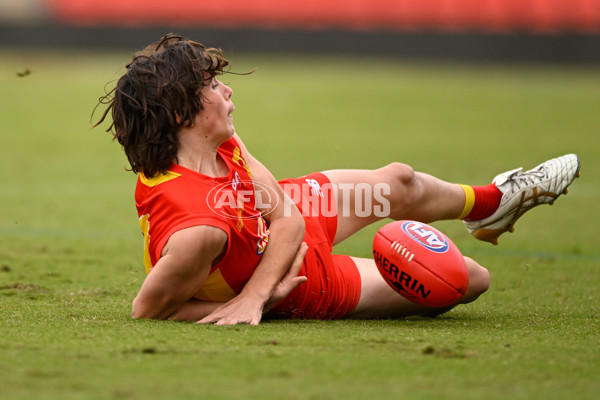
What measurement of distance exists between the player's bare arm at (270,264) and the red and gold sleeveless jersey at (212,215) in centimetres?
6

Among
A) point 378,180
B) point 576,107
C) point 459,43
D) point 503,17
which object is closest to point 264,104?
point 576,107

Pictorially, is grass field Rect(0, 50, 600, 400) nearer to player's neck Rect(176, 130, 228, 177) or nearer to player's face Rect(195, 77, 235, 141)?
player's neck Rect(176, 130, 228, 177)

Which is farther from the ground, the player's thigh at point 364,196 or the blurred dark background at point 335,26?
the player's thigh at point 364,196

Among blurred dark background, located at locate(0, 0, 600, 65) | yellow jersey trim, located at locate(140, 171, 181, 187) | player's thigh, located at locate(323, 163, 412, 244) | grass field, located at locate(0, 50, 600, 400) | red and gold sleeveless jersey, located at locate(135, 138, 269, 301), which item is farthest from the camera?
blurred dark background, located at locate(0, 0, 600, 65)

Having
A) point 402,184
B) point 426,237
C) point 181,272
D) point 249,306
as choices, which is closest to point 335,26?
point 402,184

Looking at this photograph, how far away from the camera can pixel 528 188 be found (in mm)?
4828

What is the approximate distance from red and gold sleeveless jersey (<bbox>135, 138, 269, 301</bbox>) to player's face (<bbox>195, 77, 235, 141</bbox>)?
19 cm

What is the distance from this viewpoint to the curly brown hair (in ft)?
12.7

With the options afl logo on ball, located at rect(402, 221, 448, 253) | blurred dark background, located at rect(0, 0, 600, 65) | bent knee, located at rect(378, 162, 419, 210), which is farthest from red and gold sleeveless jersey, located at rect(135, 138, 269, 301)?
blurred dark background, located at rect(0, 0, 600, 65)

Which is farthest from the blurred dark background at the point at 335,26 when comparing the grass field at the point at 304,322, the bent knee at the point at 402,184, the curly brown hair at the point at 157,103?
the curly brown hair at the point at 157,103

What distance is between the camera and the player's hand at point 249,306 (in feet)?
12.6

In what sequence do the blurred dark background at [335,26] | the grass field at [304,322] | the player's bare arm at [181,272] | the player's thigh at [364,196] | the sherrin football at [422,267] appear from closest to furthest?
1. the grass field at [304,322]
2. the player's bare arm at [181,272]
3. the sherrin football at [422,267]
4. the player's thigh at [364,196]
5. the blurred dark background at [335,26]

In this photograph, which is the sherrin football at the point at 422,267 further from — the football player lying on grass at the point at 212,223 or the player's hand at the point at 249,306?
the player's hand at the point at 249,306

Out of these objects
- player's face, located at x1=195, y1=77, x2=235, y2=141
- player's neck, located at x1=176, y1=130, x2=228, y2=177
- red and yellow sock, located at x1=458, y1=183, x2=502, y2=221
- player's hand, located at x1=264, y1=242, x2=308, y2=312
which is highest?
→ player's face, located at x1=195, y1=77, x2=235, y2=141
